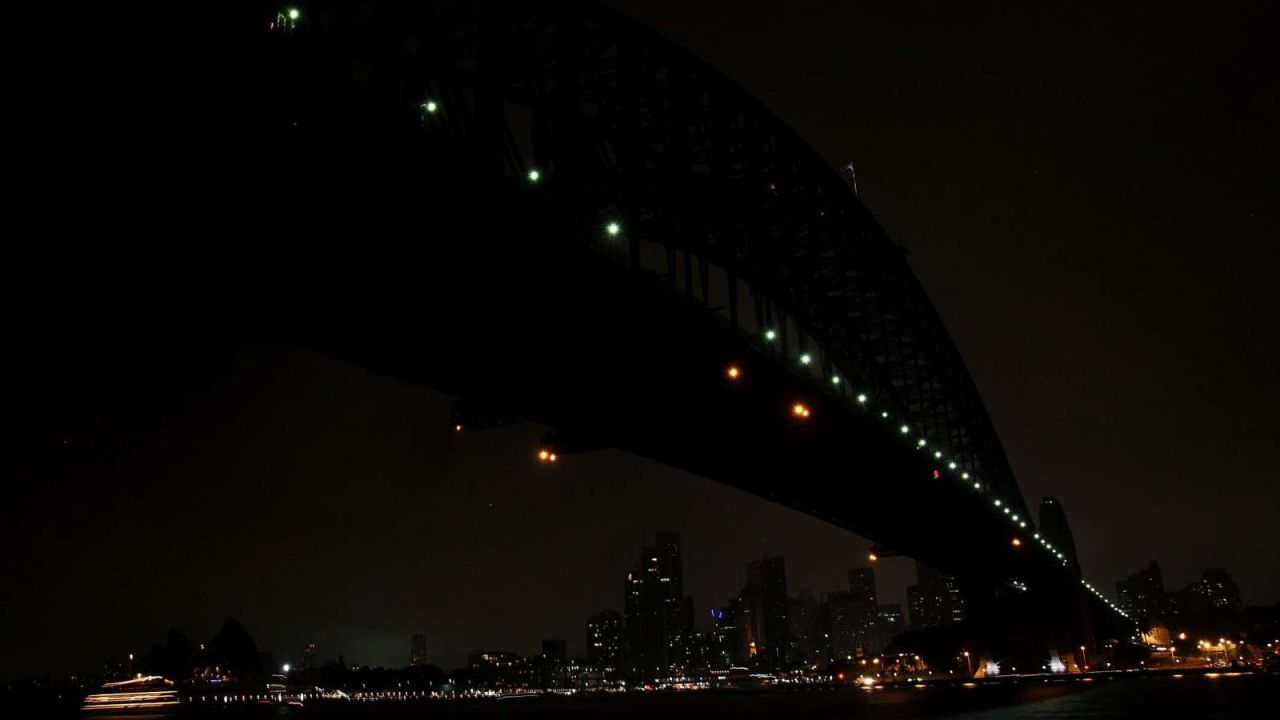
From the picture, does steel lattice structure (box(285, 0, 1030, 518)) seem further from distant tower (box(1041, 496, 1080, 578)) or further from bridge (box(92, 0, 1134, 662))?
distant tower (box(1041, 496, 1080, 578))

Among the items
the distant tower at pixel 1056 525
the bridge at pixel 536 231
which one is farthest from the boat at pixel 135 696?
the distant tower at pixel 1056 525

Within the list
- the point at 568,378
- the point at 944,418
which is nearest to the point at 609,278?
the point at 568,378

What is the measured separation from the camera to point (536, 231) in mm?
23625

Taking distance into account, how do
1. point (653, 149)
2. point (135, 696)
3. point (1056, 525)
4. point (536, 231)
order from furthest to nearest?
point (1056, 525)
point (135, 696)
point (653, 149)
point (536, 231)

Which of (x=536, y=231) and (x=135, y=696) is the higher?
(x=536, y=231)

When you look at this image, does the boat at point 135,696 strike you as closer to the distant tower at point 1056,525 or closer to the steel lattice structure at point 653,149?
the steel lattice structure at point 653,149

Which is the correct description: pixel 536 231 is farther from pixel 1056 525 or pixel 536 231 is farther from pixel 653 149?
pixel 1056 525

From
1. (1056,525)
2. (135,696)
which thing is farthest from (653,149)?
(1056,525)

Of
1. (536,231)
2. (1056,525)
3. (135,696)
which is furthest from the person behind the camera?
(1056,525)

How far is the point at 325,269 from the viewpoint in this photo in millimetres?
21172

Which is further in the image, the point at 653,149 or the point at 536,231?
the point at 653,149

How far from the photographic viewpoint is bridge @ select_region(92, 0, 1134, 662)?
62.4ft

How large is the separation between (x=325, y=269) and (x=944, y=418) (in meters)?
76.8

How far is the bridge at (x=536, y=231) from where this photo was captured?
62.4 ft
